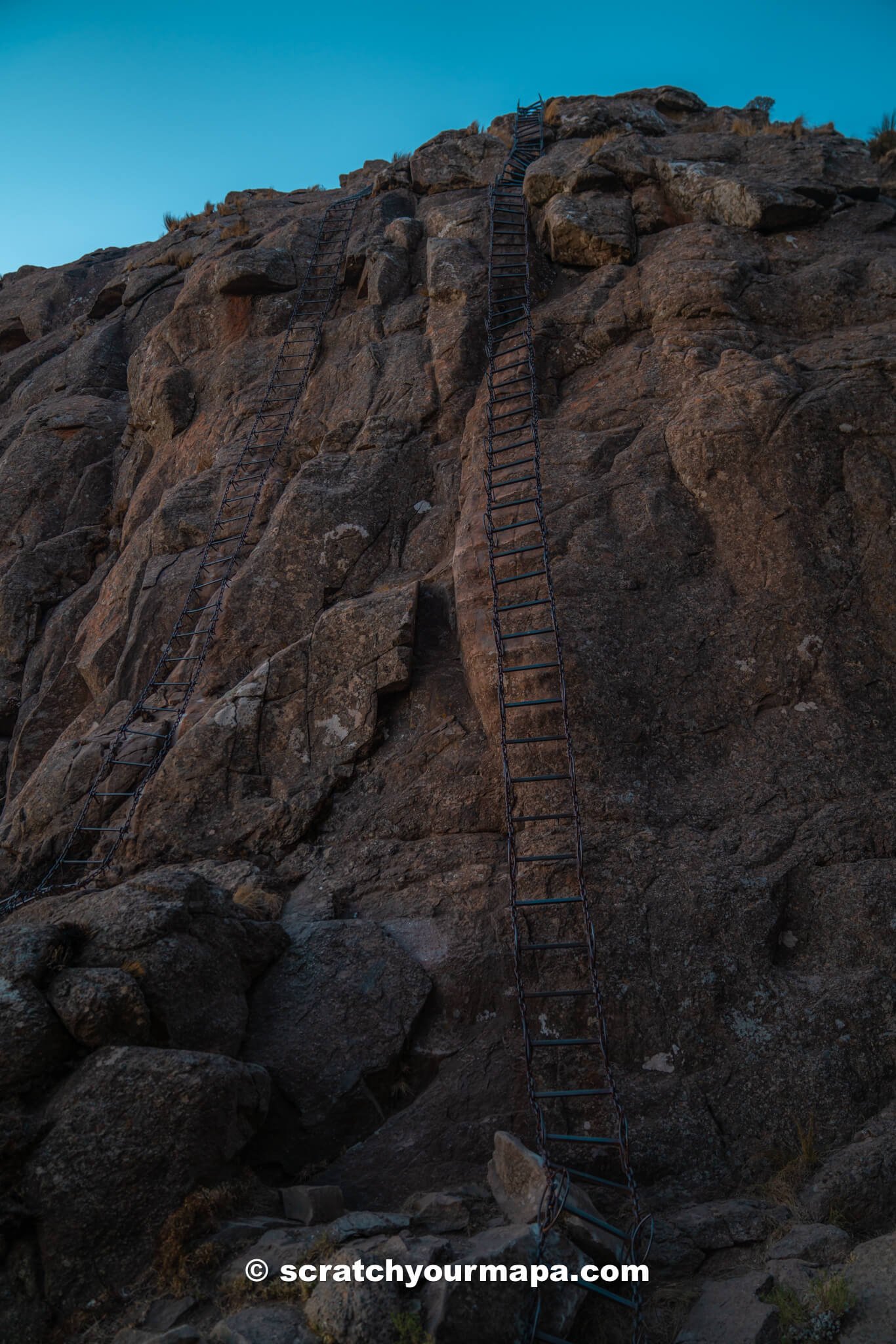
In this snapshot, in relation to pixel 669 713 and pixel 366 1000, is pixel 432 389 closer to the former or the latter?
pixel 669 713

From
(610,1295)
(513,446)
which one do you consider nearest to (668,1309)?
(610,1295)

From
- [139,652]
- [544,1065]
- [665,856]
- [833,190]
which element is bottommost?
[544,1065]

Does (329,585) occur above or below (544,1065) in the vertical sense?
above

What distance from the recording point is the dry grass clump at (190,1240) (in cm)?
530

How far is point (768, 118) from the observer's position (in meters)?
19.2

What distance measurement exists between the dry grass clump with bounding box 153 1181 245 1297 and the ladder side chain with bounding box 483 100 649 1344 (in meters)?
1.90

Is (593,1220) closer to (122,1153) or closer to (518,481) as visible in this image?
(122,1153)

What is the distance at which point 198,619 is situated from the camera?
503 inches

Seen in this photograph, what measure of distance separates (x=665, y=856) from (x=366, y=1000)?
2.81 meters

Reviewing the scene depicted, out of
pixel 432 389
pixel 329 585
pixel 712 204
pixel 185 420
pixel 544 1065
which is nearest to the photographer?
pixel 544 1065

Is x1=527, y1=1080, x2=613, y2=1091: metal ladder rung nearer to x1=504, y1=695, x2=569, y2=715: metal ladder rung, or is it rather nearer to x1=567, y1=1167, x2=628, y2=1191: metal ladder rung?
x1=567, y1=1167, x2=628, y2=1191: metal ladder rung

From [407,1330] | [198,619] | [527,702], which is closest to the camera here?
[407,1330]

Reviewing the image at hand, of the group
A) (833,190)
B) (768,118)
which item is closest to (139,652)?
(833,190)

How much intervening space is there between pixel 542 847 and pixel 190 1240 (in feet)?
13.8
